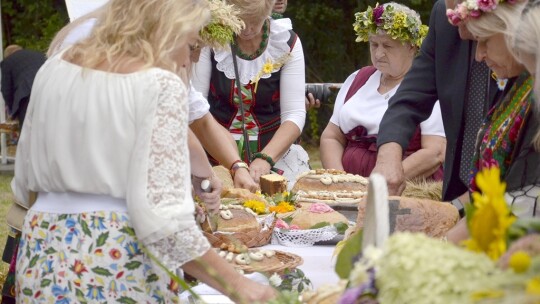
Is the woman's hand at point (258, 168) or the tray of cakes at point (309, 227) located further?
the woman's hand at point (258, 168)

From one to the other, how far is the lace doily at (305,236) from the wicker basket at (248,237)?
0.05 meters

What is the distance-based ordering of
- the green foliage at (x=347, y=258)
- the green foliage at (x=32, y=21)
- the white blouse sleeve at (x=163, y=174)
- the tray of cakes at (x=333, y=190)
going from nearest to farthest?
the green foliage at (x=347, y=258) → the white blouse sleeve at (x=163, y=174) → the tray of cakes at (x=333, y=190) → the green foliage at (x=32, y=21)

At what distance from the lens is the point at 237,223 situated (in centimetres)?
325

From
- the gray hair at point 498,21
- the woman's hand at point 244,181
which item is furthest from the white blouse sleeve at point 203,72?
the gray hair at point 498,21

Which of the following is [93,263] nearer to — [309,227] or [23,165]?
[23,165]

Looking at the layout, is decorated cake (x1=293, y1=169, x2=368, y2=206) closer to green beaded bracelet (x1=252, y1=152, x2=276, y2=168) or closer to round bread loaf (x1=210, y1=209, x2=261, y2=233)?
green beaded bracelet (x1=252, y1=152, x2=276, y2=168)

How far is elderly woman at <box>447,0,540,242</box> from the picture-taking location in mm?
2344

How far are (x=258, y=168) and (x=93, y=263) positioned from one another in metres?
2.07

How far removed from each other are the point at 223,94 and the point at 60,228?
90.2 inches

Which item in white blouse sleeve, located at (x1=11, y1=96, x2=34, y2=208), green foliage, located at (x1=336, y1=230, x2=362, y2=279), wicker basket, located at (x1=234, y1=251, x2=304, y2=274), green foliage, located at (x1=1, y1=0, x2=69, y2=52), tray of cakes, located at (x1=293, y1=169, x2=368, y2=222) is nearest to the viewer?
green foliage, located at (x1=336, y1=230, x2=362, y2=279)

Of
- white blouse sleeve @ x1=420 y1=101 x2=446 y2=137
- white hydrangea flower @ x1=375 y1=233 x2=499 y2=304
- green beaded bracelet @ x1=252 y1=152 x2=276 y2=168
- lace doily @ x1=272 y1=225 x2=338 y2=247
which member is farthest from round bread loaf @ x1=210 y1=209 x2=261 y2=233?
white hydrangea flower @ x1=375 y1=233 x2=499 y2=304

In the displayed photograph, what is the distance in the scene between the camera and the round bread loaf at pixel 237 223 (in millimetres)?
3203

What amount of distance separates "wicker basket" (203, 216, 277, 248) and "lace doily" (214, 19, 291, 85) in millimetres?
1178

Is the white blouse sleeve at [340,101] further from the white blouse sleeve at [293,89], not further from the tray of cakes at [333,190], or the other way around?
the tray of cakes at [333,190]
